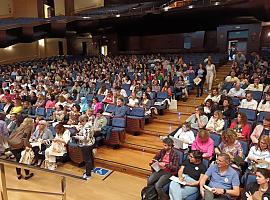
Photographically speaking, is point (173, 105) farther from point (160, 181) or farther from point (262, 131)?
point (160, 181)

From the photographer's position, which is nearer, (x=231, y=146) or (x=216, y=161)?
(x=216, y=161)

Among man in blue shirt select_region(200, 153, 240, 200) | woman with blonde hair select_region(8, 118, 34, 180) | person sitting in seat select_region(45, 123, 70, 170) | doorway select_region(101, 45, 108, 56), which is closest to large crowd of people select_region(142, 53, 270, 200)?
man in blue shirt select_region(200, 153, 240, 200)

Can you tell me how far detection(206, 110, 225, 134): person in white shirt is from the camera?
4.52 m

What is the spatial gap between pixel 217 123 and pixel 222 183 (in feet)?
5.43

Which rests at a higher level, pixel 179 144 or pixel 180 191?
pixel 179 144

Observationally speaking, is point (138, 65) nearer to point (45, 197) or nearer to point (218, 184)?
point (45, 197)

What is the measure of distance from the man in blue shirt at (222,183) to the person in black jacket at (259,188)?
0.50ft

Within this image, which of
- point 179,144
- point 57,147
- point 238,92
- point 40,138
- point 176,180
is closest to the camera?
point 176,180

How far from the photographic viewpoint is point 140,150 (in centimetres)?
524

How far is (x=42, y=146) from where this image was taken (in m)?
5.00

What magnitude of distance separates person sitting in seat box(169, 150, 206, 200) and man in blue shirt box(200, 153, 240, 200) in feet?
0.51

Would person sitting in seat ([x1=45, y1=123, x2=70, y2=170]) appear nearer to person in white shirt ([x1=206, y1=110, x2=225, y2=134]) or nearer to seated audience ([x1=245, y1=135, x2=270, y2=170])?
person in white shirt ([x1=206, y1=110, x2=225, y2=134])

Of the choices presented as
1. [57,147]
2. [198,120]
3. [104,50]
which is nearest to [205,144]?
[198,120]

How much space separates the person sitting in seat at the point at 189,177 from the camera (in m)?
3.22
